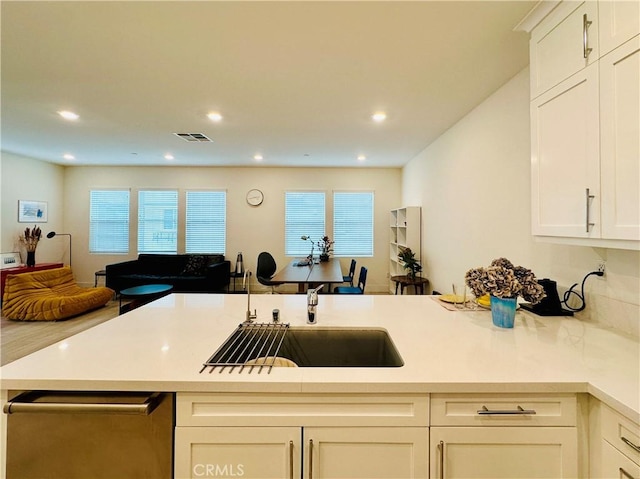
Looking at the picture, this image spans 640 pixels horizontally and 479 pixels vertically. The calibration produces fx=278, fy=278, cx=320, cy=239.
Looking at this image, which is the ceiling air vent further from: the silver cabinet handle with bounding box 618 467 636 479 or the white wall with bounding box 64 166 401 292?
the silver cabinet handle with bounding box 618 467 636 479

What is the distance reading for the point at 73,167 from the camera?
234 inches

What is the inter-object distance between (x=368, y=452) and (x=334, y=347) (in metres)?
0.58

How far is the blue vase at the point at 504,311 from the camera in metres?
1.37

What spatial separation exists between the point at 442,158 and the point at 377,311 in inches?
110

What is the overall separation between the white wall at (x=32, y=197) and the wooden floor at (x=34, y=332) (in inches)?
73.1

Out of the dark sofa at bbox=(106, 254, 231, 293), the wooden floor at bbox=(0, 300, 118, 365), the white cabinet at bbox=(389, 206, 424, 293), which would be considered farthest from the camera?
the dark sofa at bbox=(106, 254, 231, 293)

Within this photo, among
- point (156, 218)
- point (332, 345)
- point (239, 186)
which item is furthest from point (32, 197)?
point (332, 345)

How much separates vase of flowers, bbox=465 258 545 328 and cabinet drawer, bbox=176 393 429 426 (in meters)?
0.72

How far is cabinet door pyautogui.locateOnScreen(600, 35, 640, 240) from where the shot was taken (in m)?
1.08

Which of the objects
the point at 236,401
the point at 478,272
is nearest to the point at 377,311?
the point at 478,272

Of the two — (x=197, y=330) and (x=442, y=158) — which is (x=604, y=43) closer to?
(x=197, y=330)

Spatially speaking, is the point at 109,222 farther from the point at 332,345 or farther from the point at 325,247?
the point at 332,345

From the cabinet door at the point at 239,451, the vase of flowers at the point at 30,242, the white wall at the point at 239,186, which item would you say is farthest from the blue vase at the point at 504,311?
the vase of flowers at the point at 30,242

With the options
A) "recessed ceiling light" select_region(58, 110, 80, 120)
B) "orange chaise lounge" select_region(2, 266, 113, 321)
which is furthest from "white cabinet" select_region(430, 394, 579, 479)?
"orange chaise lounge" select_region(2, 266, 113, 321)
